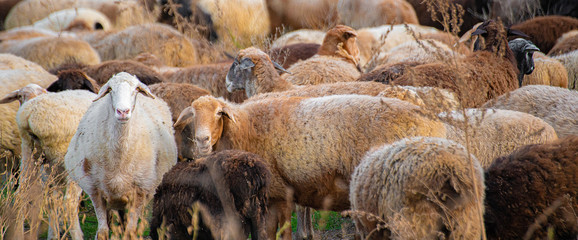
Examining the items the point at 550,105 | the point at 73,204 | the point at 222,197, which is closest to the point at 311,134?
the point at 222,197

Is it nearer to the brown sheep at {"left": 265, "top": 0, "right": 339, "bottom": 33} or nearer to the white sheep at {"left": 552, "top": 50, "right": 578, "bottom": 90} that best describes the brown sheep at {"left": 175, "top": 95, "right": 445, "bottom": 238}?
the white sheep at {"left": 552, "top": 50, "right": 578, "bottom": 90}

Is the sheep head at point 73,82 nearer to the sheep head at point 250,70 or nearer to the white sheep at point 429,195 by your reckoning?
the sheep head at point 250,70

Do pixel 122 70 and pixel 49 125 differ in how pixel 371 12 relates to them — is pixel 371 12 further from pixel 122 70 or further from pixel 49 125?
pixel 49 125

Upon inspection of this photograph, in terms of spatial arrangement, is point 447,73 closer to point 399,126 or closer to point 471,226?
point 399,126

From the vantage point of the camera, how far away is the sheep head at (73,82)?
25.3 ft

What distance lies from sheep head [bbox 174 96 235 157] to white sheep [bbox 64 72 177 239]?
0.43 metres

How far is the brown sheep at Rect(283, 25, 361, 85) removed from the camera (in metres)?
7.54

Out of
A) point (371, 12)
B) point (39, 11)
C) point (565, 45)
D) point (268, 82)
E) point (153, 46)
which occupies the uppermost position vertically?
point (268, 82)

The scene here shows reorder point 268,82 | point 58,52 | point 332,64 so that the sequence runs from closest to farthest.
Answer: point 268,82 → point 332,64 → point 58,52

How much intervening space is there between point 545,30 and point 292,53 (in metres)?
3.93

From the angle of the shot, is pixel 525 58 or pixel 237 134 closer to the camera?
pixel 237 134

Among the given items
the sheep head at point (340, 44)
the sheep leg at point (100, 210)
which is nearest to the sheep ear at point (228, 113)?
the sheep leg at point (100, 210)

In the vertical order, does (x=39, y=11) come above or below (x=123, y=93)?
below

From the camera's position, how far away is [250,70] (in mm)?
7258
